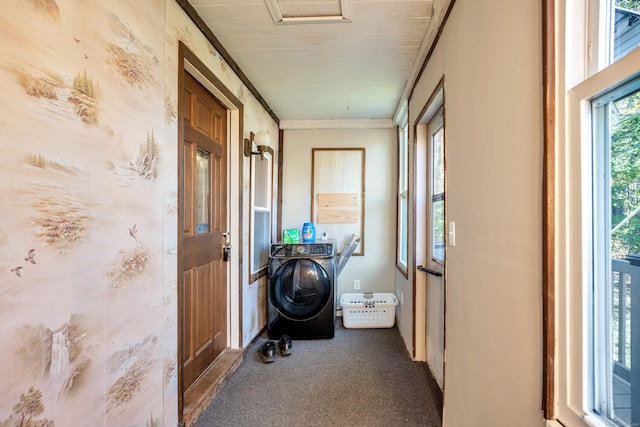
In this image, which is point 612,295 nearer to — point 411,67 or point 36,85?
point 36,85

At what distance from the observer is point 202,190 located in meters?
2.12

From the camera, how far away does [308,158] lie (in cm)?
375

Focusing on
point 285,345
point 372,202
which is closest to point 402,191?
point 372,202

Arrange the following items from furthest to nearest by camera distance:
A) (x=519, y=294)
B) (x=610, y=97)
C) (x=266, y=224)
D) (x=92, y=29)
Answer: (x=266, y=224)
(x=92, y=29)
(x=519, y=294)
(x=610, y=97)

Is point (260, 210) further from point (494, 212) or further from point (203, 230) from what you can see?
point (494, 212)

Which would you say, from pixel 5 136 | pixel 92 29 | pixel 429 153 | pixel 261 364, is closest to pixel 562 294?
pixel 5 136

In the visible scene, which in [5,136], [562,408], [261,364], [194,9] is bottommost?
[261,364]

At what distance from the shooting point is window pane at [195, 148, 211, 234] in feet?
6.73

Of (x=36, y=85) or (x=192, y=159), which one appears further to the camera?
(x=192, y=159)

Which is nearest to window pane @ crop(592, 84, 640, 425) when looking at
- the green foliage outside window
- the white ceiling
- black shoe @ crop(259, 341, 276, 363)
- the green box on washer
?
the green foliage outside window

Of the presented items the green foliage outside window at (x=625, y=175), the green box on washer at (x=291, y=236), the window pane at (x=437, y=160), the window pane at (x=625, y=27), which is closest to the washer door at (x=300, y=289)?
the green box on washer at (x=291, y=236)

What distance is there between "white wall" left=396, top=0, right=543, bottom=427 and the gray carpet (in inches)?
16.7

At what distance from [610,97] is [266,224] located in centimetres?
295

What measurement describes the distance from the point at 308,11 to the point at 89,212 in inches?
57.6
